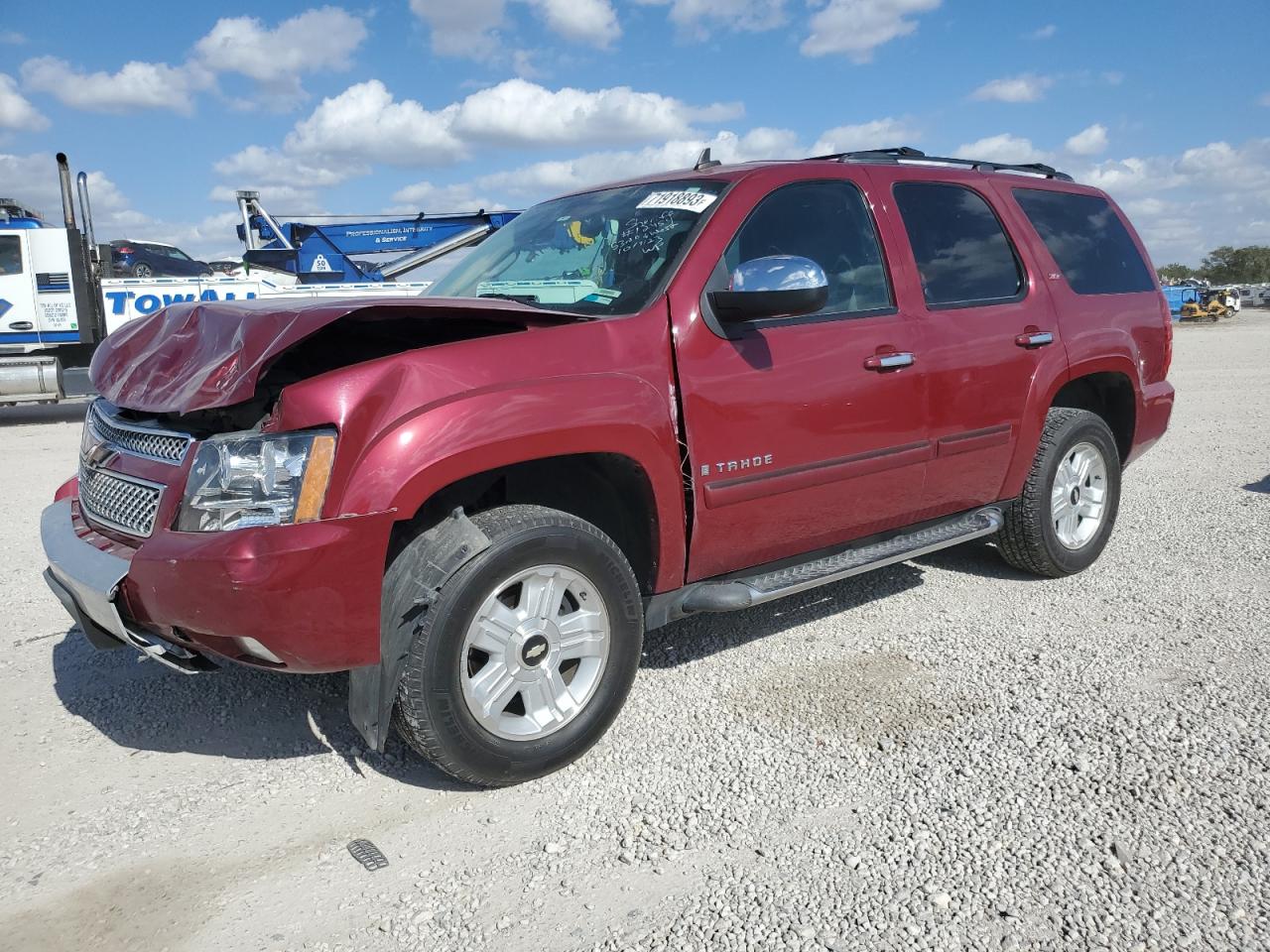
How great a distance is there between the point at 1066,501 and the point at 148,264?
18.8 m

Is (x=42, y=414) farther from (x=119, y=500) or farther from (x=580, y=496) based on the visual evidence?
(x=580, y=496)

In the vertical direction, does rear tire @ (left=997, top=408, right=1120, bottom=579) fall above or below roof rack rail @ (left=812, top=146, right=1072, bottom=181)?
below

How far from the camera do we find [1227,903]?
7.66ft

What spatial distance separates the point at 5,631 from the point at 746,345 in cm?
360

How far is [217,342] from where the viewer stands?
2742 mm

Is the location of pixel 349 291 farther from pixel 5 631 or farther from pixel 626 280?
pixel 626 280

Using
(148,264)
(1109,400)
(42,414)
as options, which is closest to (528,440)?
(1109,400)

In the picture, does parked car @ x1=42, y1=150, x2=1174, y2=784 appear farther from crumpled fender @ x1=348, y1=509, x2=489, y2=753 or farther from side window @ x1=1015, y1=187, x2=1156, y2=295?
side window @ x1=1015, y1=187, x2=1156, y2=295

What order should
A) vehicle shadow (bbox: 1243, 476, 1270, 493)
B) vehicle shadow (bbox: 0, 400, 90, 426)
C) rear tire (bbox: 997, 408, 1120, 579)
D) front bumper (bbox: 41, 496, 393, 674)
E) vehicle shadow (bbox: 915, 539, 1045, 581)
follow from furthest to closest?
vehicle shadow (bbox: 0, 400, 90, 426)
vehicle shadow (bbox: 1243, 476, 1270, 493)
vehicle shadow (bbox: 915, 539, 1045, 581)
rear tire (bbox: 997, 408, 1120, 579)
front bumper (bbox: 41, 496, 393, 674)

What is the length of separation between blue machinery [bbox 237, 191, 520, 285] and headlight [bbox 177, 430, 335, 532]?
14294 millimetres

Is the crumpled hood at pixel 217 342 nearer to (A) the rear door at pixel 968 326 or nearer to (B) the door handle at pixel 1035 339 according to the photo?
(A) the rear door at pixel 968 326

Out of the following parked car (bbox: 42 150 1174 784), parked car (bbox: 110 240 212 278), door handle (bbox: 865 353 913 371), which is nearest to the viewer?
parked car (bbox: 42 150 1174 784)

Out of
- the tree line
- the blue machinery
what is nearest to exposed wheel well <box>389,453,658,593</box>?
the blue machinery

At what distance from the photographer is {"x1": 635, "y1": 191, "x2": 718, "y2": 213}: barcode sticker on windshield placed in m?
3.54
